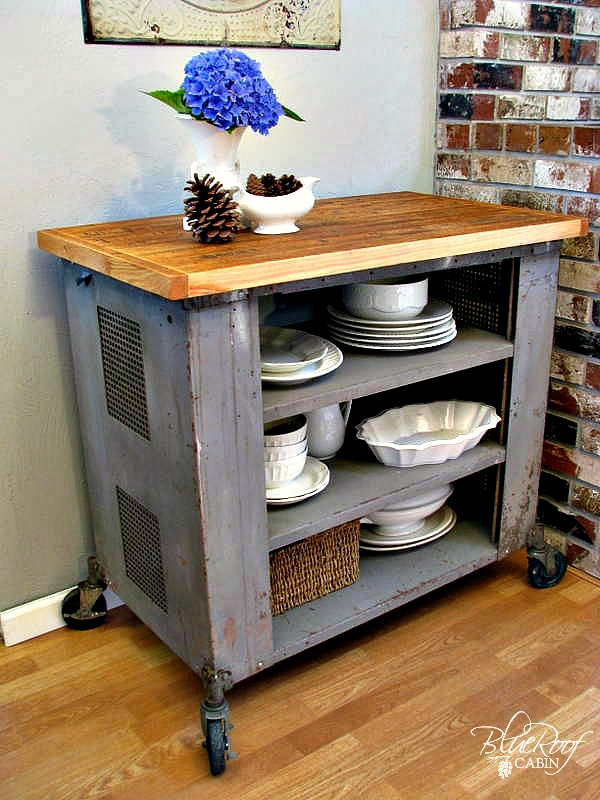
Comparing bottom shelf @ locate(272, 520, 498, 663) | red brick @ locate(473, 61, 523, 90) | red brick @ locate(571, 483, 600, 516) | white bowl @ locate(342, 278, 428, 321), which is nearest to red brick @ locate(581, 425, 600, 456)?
red brick @ locate(571, 483, 600, 516)

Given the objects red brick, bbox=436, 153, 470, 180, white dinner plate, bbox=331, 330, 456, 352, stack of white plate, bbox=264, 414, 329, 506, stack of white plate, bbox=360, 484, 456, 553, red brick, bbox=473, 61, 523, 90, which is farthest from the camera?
red brick, bbox=436, 153, 470, 180

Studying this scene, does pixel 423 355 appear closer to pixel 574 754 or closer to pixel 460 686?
pixel 460 686

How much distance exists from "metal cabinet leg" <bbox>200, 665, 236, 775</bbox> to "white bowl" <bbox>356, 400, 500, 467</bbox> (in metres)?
→ 0.62

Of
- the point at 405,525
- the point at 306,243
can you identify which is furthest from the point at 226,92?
the point at 405,525

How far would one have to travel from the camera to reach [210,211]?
155cm

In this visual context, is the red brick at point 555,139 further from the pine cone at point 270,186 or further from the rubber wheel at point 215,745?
the rubber wheel at point 215,745

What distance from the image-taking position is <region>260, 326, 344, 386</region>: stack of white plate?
1.64m

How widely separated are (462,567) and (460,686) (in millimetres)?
310

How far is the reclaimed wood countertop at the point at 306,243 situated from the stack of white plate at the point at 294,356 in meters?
0.24

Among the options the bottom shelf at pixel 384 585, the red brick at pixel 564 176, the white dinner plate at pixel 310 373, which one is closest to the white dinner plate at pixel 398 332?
the white dinner plate at pixel 310 373

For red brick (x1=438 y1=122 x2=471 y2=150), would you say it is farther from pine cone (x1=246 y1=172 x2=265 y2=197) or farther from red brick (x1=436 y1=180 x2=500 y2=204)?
pine cone (x1=246 y1=172 x2=265 y2=197)

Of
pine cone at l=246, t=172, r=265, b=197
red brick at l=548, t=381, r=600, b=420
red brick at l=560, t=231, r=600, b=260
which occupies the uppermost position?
pine cone at l=246, t=172, r=265, b=197

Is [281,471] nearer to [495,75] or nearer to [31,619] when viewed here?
[31,619]

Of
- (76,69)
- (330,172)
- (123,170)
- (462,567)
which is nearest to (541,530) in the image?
(462,567)
